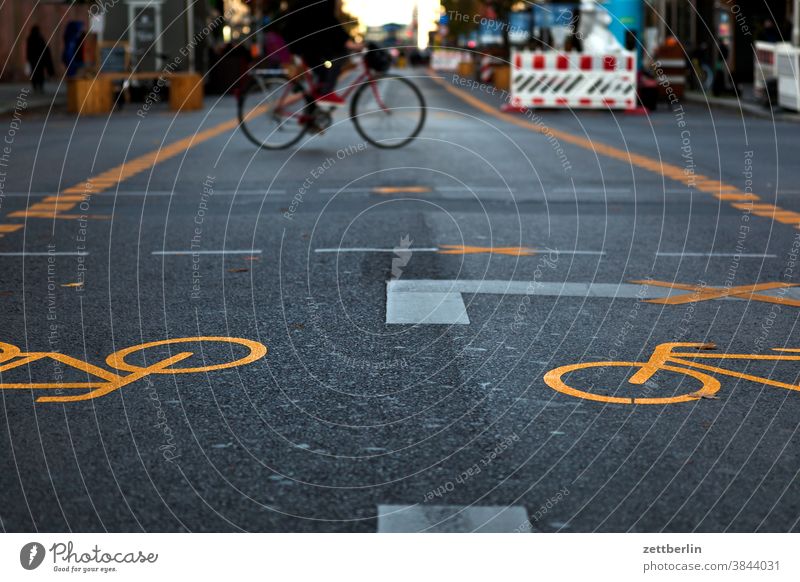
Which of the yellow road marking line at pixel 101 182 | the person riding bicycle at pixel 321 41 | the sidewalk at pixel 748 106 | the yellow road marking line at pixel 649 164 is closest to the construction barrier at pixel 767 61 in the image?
the sidewalk at pixel 748 106

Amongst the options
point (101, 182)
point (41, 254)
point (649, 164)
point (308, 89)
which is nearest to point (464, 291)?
point (41, 254)

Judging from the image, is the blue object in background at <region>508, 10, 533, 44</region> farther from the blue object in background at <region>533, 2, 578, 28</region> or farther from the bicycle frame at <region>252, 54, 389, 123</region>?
the bicycle frame at <region>252, 54, 389, 123</region>

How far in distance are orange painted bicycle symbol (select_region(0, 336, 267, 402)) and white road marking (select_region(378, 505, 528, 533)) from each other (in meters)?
1.48

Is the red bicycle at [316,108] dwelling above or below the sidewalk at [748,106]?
above

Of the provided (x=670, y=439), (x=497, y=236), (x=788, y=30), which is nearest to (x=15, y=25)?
(x=788, y=30)

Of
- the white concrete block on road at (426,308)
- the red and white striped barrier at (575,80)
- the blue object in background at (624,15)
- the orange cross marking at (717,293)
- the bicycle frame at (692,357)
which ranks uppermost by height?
the bicycle frame at (692,357)

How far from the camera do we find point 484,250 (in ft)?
26.0

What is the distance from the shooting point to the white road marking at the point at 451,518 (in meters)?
3.21

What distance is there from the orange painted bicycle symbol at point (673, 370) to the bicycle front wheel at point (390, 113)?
30.0ft

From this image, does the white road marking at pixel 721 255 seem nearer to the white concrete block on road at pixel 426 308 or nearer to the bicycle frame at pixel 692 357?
the white concrete block on road at pixel 426 308

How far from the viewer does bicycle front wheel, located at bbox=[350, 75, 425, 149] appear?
568 inches

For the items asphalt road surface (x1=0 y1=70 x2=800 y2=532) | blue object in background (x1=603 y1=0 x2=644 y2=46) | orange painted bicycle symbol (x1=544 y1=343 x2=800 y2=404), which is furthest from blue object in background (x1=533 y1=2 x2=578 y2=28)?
orange painted bicycle symbol (x1=544 y1=343 x2=800 y2=404)

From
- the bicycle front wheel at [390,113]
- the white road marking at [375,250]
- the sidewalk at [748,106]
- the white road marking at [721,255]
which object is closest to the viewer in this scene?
the white road marking at [721,255]
